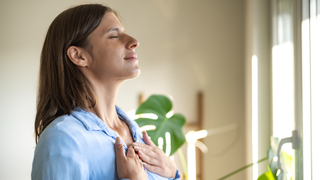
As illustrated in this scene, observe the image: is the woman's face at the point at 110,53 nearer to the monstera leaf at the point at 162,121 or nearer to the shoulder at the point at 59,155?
the shoulder at the point at 59,155

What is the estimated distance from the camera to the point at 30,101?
2193mm

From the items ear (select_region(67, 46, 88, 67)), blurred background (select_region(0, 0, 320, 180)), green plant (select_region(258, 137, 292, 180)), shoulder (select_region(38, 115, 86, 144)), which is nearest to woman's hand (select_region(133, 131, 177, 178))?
shoulder (select_region(38, 115, 86, 144))

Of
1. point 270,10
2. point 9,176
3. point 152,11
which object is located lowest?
point 9,176

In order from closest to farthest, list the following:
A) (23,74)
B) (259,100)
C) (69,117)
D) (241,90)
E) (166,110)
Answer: (69,117) < (166,110) < (259,100) < (23,74) < (241,90)

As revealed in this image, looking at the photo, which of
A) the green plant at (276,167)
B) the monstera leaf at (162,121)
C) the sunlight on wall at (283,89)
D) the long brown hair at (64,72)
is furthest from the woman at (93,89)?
the sunlight on wall at (283,89)

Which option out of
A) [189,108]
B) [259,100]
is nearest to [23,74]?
[189,108]

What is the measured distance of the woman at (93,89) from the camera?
775mm

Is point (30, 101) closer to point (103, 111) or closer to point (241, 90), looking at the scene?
point (103, 111)

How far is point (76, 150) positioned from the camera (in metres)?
0.71

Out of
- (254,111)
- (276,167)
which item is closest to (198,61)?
(254,111)

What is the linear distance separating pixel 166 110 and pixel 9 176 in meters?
1.31

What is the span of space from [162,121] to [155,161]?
96cm

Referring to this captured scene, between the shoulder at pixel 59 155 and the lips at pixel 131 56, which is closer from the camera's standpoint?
the shoulder at pixel 59 155
